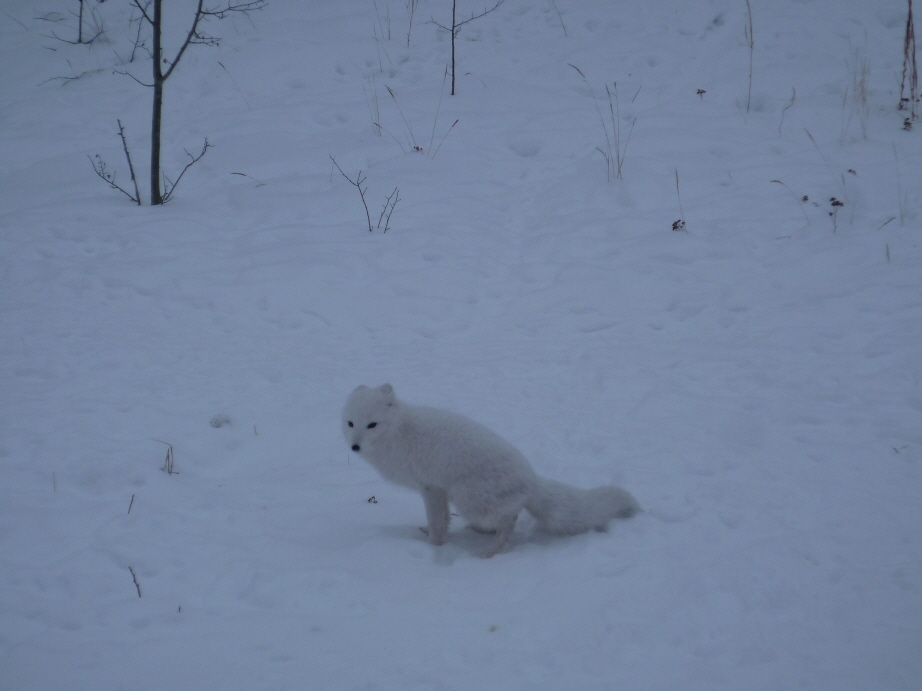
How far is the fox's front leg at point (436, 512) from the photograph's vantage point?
12.7ft

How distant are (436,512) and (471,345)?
2.62 m

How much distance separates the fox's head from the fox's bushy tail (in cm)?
92

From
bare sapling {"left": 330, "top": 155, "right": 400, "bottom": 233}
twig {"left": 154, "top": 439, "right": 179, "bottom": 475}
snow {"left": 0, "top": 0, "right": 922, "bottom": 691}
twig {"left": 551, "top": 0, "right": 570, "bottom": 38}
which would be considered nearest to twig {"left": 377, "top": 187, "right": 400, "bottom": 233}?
bare sapling {"left": 330, "top": 155, "right": 400, "bottom": 233}

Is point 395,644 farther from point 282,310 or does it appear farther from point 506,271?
point 506,271

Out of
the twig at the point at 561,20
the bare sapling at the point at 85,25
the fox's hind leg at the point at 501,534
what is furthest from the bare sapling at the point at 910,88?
the bare sapling at the point at 85,25

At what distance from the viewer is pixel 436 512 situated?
3.87 meters

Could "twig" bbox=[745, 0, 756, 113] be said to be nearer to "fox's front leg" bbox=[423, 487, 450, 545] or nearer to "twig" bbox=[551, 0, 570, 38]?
"twig" bbox=[551, 0, 570, 38]

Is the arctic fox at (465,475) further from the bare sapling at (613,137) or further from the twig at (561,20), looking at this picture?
the twig at (561,20)

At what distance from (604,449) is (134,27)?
1264cm

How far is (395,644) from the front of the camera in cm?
287

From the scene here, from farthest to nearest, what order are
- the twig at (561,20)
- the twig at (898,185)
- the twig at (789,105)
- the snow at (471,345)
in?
1. the twig at (561,20)
2. the twig at (789,105)
3. the twig at (898,185)
4. the snow at (471,345)

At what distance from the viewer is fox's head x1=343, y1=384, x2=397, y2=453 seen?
3.81 metres

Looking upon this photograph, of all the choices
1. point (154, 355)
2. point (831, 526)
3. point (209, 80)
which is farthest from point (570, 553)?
point (209, 80)

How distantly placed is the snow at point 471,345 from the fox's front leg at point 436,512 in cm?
12
